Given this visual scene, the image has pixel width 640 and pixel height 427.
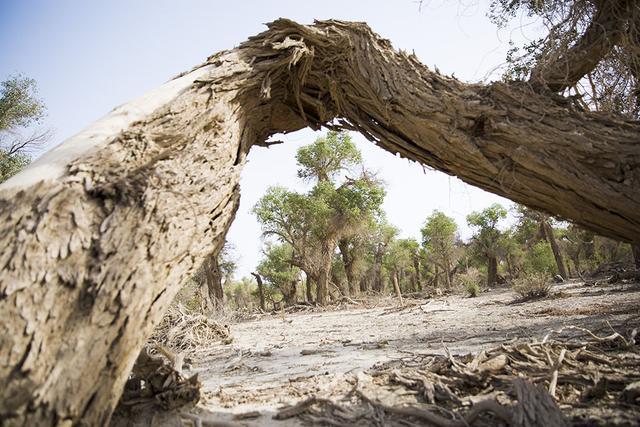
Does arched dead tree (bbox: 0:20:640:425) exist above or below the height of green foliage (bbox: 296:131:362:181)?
below

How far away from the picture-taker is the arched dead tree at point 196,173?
58.8 inches

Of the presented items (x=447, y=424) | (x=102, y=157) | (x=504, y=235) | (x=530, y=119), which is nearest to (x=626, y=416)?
(x=447, y=424)

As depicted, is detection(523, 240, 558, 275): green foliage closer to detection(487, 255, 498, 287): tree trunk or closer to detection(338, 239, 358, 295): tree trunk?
detection(487, 255, 498, 287): tree trunk

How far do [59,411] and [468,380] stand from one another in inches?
88.9

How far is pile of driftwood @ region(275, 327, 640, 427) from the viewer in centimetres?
186

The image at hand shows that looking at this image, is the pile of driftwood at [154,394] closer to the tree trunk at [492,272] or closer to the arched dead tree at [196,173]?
the arched dead tree at [196,173]

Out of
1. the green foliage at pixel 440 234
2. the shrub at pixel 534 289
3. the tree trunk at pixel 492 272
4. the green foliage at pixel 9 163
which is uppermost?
the green foliage at pixel 9 163

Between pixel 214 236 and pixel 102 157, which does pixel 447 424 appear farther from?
pixel 102 157

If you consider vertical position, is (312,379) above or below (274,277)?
below

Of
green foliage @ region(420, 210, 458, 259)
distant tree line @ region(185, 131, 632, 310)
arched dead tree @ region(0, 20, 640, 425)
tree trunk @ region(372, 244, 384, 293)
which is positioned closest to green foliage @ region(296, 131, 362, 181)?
distant tree line @ region(185, 131, 632, 310)

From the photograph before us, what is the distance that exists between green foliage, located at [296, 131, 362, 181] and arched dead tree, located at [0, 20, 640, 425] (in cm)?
1718

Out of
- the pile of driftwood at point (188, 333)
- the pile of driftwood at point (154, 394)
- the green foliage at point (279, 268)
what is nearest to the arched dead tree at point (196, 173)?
the pile of driftwood at point (154, 394)

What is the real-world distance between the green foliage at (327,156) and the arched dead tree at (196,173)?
1718 centimetres

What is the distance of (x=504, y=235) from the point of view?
29078 mm
